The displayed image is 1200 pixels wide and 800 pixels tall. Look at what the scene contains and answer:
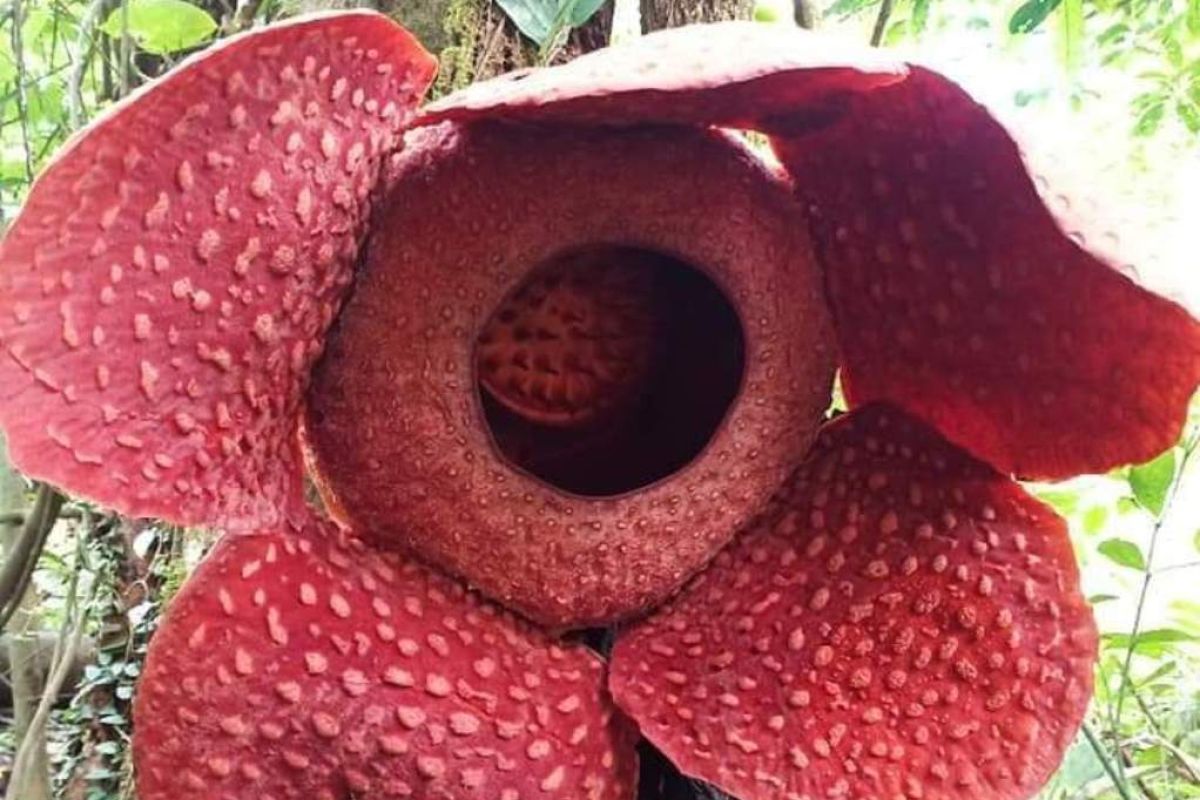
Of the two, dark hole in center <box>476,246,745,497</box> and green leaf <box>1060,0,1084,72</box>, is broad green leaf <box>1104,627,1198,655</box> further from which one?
green leaf <box>1060,0,1084,72</box>

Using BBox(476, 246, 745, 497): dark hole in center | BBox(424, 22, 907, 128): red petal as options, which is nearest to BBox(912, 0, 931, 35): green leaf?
BBox(476, 246, 745, 497): dark hole in center

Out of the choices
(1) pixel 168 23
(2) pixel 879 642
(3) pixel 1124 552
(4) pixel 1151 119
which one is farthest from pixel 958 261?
(4) pixel 1151 119

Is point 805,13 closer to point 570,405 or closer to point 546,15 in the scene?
→ point 546,15

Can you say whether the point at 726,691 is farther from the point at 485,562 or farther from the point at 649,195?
the point at 649,195

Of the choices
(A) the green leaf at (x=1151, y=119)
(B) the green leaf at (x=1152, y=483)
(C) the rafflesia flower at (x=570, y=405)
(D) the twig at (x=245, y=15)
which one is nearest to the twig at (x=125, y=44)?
(D) the twig at (x=245, y=15)

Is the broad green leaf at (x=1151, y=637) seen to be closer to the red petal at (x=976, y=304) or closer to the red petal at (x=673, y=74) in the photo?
the red petal at (x=976, y=304)

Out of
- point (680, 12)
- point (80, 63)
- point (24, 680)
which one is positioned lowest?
point (24, 680)

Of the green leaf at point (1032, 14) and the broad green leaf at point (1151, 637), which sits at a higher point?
the green leaf at point (1032, 14)
